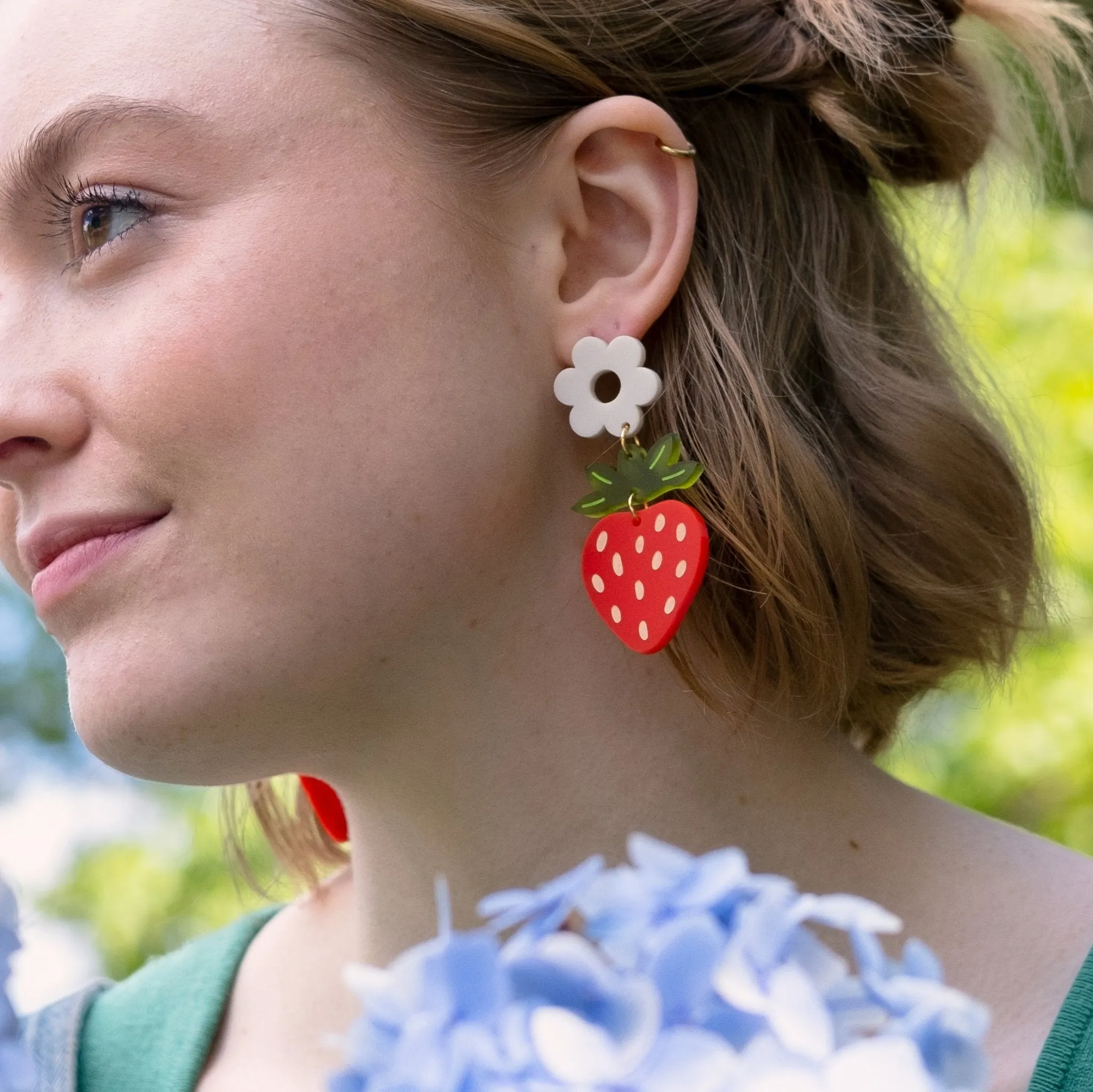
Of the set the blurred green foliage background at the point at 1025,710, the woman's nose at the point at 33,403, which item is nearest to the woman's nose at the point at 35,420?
the woman's nose at the point at 33,403

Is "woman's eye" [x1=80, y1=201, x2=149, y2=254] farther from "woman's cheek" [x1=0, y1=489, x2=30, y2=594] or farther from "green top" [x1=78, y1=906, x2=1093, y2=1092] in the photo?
"green top" [x1=78, y1=906, x2=1093, y2=1092]

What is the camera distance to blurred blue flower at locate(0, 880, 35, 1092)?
2.49 feet

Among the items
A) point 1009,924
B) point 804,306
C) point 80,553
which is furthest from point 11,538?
point 1009,924

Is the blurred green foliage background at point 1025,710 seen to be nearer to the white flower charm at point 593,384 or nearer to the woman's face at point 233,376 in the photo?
the white flower charm at point 593,384

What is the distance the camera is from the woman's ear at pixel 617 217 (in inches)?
58.2

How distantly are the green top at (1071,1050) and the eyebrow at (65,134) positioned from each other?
1.24m

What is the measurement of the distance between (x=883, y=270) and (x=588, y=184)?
470mm

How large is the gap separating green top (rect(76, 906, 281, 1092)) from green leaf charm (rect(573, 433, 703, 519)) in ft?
3.00

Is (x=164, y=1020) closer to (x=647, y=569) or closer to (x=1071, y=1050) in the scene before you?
(x=647, y=569)

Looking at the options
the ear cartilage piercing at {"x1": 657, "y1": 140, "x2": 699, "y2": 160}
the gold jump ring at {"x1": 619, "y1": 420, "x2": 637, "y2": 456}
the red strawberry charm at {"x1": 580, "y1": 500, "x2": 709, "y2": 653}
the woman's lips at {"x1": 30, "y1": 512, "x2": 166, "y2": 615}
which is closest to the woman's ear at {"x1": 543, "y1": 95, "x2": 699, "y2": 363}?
the ear cartilage piercing at {"x1": 657, "y1": 140, "x2": 699, "y2": 160}

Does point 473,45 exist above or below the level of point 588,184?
above

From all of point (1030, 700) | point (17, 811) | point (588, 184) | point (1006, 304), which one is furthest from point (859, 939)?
point (17, 811)

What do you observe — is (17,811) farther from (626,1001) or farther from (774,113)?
(626,1001)

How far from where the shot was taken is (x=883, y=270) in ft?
5.86
